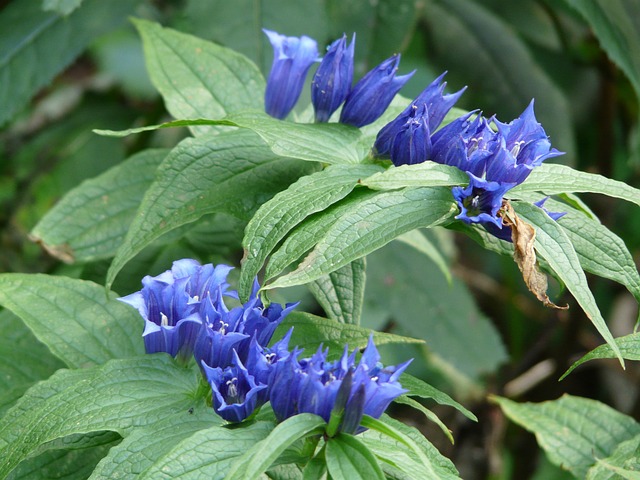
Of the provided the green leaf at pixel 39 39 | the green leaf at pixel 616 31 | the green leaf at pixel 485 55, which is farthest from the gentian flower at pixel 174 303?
the green leaf at pixel 485 55

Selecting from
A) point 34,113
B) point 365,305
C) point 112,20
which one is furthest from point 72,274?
point 34,113

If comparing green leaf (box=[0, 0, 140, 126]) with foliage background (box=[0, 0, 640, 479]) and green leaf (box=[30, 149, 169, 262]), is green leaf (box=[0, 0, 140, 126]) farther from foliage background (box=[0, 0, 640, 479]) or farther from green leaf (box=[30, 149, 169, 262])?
green leaf (box=[30, 149, 169, 262])

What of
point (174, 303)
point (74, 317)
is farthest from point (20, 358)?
point (174, 303)

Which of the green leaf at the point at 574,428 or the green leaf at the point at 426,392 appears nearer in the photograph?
the green leaf at the point at 426,392

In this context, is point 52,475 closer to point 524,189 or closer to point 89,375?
point 89,375

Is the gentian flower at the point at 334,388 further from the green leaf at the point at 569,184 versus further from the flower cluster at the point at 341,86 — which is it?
the flower cluster at the point at 341,86
